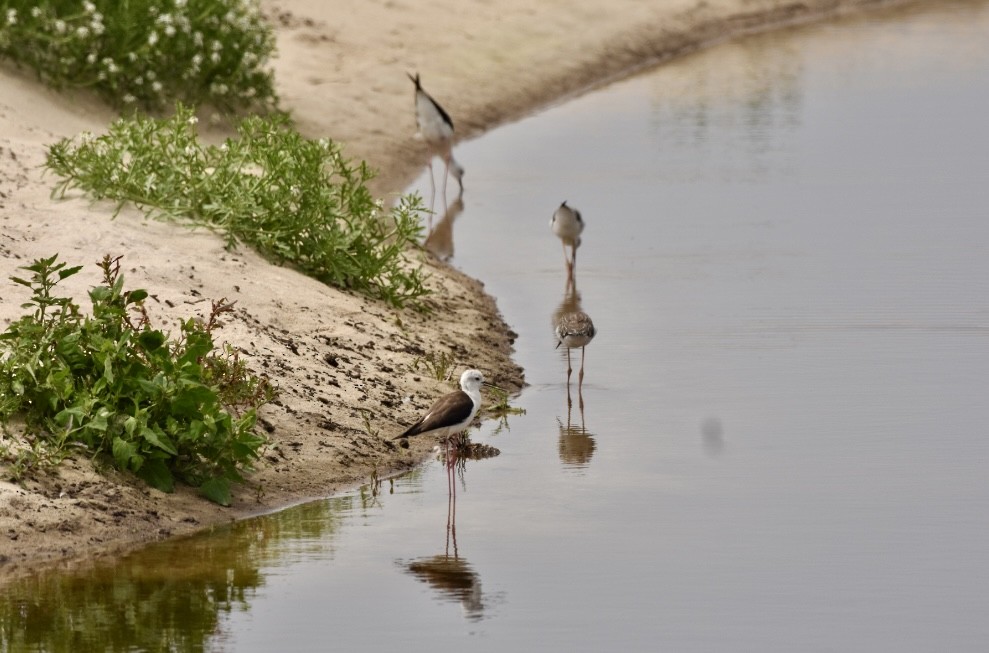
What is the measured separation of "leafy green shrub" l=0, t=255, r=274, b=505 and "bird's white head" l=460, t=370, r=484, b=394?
1.27 m

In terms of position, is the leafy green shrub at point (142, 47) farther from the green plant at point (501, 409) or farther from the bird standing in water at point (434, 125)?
the green plant at point (501, 409)

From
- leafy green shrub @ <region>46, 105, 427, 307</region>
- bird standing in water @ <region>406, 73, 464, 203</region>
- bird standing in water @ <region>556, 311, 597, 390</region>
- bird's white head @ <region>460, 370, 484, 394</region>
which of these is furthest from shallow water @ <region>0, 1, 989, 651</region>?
leafy green shrub @ <region>46, 105, 427, 307</region>

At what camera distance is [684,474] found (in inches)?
392

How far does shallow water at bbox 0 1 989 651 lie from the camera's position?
7832 mm

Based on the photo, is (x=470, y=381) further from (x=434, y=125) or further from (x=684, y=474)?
(x=434, y=125)

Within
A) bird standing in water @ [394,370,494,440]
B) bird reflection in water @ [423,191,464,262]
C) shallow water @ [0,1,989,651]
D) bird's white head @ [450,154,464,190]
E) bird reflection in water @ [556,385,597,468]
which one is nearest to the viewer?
shallow water @ [0,1,989,651]

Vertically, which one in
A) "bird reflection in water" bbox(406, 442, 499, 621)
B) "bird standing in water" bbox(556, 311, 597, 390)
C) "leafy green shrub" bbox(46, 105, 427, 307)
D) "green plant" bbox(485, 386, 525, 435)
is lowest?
"bird reflection in water" bbox(406, 442, 499, 621)

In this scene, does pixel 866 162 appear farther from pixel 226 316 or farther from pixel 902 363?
pixel 226 316

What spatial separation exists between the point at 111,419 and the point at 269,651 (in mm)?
2322

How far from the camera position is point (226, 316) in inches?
451

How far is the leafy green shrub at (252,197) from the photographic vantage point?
12.9 meters

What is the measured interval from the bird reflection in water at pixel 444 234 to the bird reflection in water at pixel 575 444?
548 centimetres

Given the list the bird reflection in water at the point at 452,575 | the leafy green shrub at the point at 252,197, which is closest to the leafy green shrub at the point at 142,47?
the leafy green shrub at the point at 252,197

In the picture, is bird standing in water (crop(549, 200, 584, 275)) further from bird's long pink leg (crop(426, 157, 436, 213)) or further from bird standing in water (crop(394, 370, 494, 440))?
bird standing in water (crop(394, 370, 494, 440))
